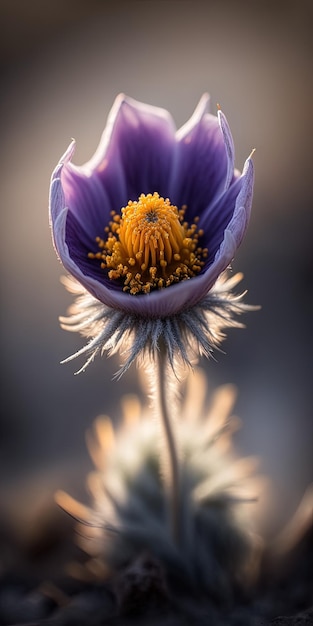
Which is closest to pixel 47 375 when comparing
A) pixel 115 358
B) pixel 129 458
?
pixel 115 358

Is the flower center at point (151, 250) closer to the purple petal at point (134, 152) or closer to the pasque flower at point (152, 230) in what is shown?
the pasque flower at point (152, 230)

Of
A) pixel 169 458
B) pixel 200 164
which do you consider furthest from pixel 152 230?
pixel 169 458

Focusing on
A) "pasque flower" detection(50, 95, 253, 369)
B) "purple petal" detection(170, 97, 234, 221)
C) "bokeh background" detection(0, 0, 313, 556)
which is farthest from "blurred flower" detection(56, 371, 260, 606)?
"purple petal" detection(170, 97, 234, 221)

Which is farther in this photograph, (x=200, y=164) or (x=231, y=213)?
(x=200, y=164)

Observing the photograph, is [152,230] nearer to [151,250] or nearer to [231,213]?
[151,250]

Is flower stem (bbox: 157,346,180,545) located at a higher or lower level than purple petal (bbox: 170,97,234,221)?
lower

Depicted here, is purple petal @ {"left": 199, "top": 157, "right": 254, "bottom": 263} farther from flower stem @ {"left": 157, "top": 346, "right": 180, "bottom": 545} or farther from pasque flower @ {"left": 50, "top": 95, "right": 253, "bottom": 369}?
flower stem @ {"left": 157, "top": 346, "right": 180, "bottom": 545}
